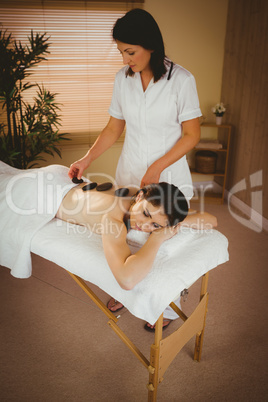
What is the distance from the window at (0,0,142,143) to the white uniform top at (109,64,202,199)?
1657 mm

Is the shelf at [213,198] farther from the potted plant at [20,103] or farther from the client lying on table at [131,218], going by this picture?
the client lying on table at [131,218]

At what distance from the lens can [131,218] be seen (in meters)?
1.40

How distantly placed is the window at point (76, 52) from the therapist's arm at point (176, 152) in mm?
1992

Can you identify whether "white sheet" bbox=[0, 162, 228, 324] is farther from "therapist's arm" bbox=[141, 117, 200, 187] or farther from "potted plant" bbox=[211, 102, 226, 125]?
"potted plant" bbox=[211, 102, 226, 125]

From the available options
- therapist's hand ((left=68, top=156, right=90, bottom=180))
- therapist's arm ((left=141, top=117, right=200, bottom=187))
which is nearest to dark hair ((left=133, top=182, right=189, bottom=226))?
therapist's arm ((left=141, top=117, right=200, bottom=187))

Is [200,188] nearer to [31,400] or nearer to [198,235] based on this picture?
[198,235]

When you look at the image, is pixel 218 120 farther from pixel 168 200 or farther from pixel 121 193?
pixel 168 200

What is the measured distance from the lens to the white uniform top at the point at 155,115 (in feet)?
4.99

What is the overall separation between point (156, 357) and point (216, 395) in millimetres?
474

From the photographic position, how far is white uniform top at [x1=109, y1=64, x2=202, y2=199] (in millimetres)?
1520

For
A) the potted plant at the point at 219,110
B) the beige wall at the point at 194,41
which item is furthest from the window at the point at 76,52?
the potted plant at the point at 219,110

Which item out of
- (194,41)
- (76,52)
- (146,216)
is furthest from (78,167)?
(194,41)

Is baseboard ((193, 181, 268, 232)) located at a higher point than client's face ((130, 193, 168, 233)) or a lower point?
lower

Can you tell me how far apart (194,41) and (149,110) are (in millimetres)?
2264
